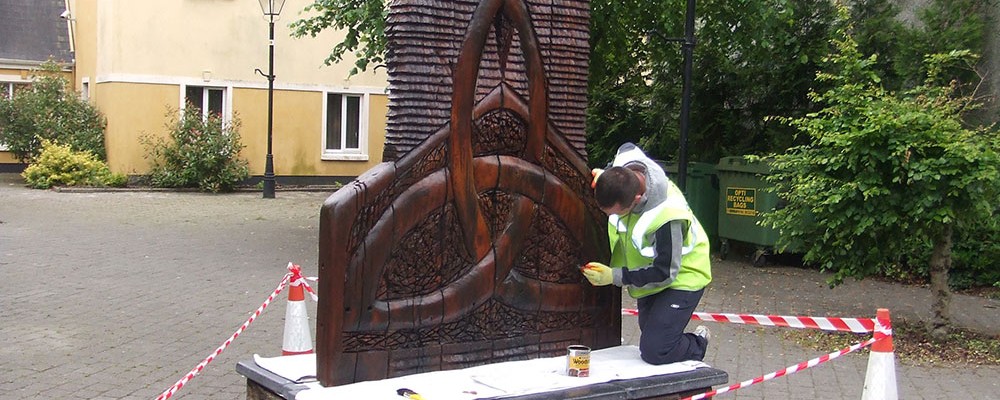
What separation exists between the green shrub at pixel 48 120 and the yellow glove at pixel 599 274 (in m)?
21.5

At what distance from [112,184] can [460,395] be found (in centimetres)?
2117

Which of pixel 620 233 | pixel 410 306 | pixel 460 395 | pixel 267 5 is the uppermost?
pixel 267 5

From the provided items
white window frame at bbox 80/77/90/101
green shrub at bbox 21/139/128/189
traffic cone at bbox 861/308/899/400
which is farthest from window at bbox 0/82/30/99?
traffic cone at bbox 861/308/899/400

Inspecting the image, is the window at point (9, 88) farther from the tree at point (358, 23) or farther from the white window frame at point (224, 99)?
the tree at point (358, 23)

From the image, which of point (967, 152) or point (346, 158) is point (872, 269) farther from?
point (346, 158)

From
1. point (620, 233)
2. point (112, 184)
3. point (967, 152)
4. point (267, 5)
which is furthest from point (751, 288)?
point (112, 184)

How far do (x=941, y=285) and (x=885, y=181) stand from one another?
99 centimetres

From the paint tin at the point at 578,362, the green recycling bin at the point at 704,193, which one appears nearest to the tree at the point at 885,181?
the paint tin at the point at 578,362

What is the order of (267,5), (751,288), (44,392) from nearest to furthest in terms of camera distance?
1. (44,392)
2. (751,288)
3. (267,5)

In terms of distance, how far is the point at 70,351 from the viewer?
7.65 meters

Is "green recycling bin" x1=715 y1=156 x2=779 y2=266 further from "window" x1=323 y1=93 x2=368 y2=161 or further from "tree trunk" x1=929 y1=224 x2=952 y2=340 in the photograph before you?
"window" x1=323 y1=93 x2=368 y2=161

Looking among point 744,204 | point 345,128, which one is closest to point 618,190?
point 744,204

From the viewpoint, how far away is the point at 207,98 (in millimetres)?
24875

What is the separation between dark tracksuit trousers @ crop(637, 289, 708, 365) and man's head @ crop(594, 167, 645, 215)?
1.67 ft
